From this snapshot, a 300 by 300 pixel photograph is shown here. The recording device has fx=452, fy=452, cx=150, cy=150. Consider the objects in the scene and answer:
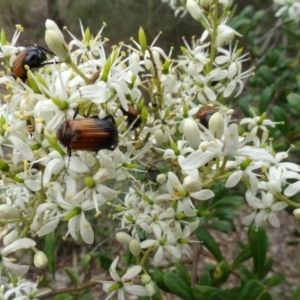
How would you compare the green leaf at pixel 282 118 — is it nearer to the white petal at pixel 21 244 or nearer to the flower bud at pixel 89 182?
the flower bud at pixel 89 182

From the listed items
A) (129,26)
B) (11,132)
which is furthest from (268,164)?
(129,26)

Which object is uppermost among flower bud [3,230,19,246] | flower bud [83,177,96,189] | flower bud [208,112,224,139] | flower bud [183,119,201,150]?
flower bud [208,112,224,139]

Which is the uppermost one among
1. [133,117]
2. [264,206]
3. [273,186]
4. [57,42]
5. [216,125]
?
[57,42]

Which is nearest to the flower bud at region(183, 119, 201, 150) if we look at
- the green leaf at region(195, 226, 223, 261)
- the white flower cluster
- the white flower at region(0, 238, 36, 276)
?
the white flower cluster

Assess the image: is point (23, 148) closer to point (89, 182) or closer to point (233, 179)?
point (89, 182)

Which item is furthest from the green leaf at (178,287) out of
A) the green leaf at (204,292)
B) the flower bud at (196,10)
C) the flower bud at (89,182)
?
the flower bud at (196,10)

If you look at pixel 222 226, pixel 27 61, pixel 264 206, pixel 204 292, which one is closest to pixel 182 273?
pixel 204 292

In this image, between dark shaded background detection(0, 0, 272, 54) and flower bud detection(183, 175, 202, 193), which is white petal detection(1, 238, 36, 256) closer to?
flower bud detection(183, 175, 202, 193)
